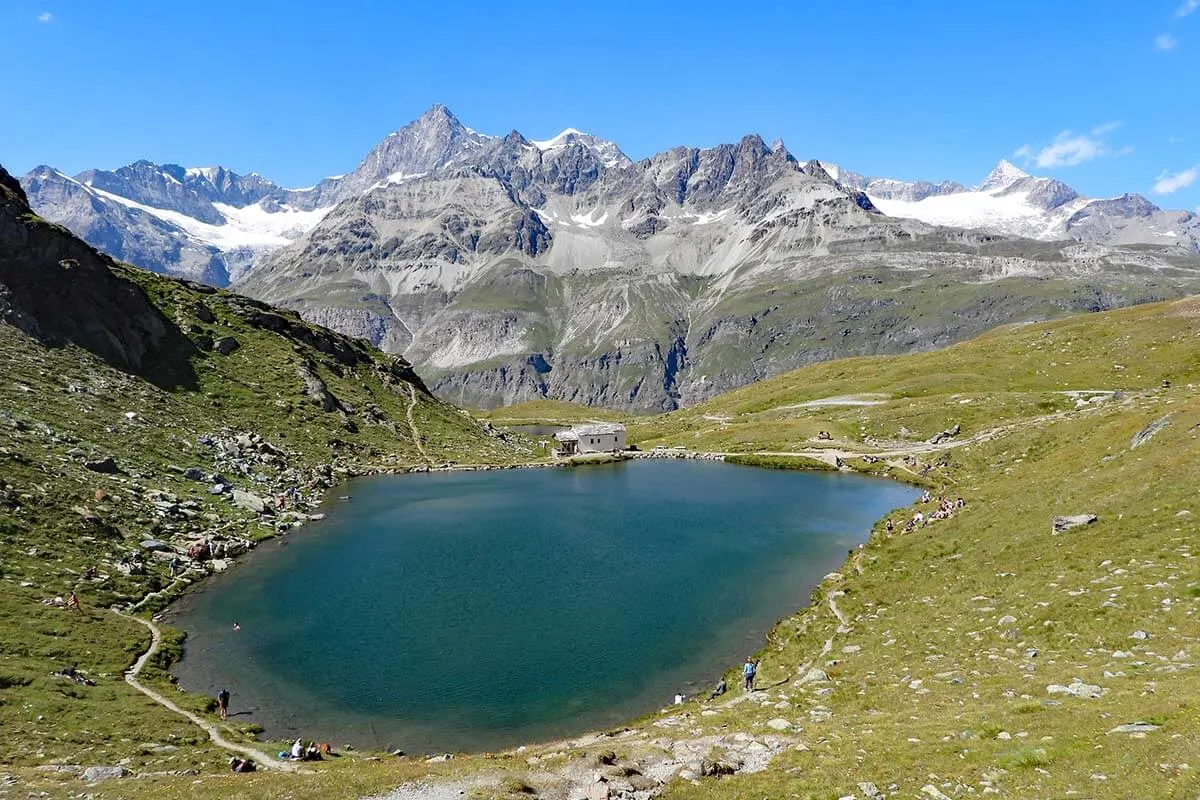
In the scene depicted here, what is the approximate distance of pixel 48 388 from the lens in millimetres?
83500

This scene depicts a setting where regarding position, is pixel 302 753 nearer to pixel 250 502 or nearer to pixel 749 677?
pixel 749 677

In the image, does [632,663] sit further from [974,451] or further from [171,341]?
[171,341]

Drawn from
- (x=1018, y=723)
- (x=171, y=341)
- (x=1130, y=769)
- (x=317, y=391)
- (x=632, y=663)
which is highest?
(x=171, y=341)

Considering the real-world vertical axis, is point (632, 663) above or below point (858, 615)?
below

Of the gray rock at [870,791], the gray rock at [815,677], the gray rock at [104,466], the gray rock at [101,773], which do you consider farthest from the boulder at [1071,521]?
the gray rock at [104,466]

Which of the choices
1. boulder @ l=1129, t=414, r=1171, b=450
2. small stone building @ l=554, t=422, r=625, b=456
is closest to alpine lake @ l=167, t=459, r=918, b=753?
boulder @ l=1129, t=414, r=1171, b=450

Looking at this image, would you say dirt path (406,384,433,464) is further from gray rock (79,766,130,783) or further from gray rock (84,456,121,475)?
gray rock (79,766,130,783)

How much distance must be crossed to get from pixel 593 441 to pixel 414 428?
4287cm

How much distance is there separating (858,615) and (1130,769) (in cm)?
3050

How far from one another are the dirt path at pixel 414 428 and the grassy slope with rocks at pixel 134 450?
0.73 meters

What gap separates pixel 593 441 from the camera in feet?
518

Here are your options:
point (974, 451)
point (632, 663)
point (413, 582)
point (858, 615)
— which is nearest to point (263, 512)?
point (413, 582)

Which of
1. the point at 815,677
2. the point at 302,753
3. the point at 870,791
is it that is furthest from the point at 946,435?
the point at 302,753

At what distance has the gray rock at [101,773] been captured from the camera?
999 inches
